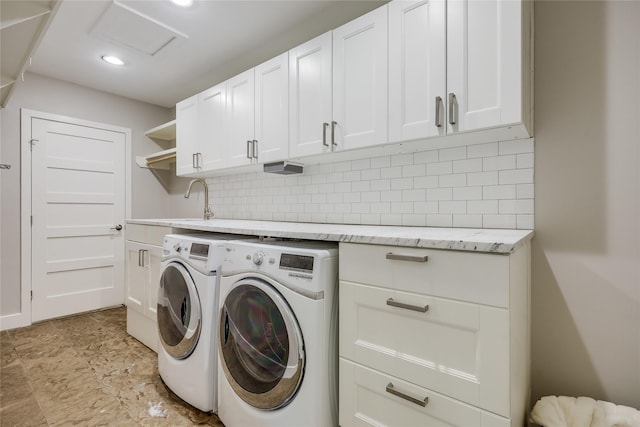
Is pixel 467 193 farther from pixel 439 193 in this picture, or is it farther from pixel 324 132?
pixel 324 132

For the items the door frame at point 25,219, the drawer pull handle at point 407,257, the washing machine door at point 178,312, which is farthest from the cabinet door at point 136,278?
the drawer pull handle at point 407,257

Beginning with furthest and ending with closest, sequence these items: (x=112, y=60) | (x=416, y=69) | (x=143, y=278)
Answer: (x=112, y=60)
(x=143, y=278)
(x=416, y=69)

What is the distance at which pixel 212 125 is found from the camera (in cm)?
262

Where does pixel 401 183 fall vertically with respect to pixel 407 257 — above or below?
above

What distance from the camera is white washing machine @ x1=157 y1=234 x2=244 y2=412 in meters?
1.63

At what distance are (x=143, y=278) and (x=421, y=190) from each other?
2.18m

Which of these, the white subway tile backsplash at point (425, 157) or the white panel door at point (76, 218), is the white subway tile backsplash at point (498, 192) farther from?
the white panel door at point (76, 218)

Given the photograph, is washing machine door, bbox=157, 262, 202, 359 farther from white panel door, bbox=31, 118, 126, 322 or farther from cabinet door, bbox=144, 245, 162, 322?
white panel door, bbox=31, 118, 126, 322

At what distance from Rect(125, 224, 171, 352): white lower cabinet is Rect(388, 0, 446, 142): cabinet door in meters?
1.78

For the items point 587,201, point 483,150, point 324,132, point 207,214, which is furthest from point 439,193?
point 207,214

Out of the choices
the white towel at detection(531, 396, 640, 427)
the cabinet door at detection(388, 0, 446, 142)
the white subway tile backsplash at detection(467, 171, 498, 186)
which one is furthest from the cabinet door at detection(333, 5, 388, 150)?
the white towel at detection(531, 396, 640, 427)

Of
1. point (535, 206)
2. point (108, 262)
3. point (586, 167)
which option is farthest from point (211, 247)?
point (108, 262)

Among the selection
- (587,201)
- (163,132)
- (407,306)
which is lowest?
(407,306)

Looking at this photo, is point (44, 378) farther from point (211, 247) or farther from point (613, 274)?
point (613, 274)
